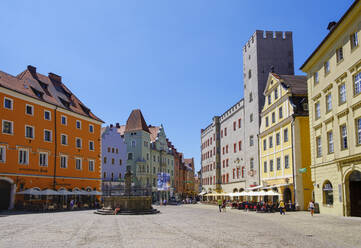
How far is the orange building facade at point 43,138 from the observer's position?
40.5m

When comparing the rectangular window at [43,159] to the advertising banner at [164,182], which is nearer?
the rectangular window at [43,159]

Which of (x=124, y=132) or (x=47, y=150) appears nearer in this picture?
(x=47, y=150)

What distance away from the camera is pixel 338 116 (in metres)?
28.3

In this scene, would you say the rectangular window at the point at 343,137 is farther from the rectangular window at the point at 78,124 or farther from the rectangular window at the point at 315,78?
the rectangular window at the point at 78,124

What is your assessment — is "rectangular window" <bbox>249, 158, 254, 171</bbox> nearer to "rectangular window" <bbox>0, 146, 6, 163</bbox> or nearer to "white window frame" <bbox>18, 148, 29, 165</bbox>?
"white window frame" <bbox>18, 148, 29, 165</bbox>

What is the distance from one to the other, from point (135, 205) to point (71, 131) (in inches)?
753

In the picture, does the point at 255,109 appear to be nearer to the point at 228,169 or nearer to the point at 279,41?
the point at 279,41

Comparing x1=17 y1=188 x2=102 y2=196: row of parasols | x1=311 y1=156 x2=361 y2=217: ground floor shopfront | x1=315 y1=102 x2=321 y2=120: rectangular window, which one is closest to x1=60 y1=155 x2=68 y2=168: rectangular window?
x1=17 y1=188 x2=102 y2=196: row of parasols

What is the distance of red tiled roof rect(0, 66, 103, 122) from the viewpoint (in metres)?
43.8

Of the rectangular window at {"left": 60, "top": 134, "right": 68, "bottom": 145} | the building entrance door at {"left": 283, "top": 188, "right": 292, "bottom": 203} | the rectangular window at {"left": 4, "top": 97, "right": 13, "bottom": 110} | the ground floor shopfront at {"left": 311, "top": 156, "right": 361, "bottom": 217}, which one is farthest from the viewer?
the rectangular window at {"left": 60, "top": 134, "right": 68, "bottom": 145}

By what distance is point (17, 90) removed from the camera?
42000mm

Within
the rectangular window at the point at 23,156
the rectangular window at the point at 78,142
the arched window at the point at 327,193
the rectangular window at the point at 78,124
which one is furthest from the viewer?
the rectangular window at the point at 78,124

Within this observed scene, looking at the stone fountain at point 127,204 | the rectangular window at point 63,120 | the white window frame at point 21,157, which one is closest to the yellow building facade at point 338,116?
the stone fountain at point 127,204

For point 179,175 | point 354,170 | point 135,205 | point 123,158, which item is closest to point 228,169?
point 123,158
